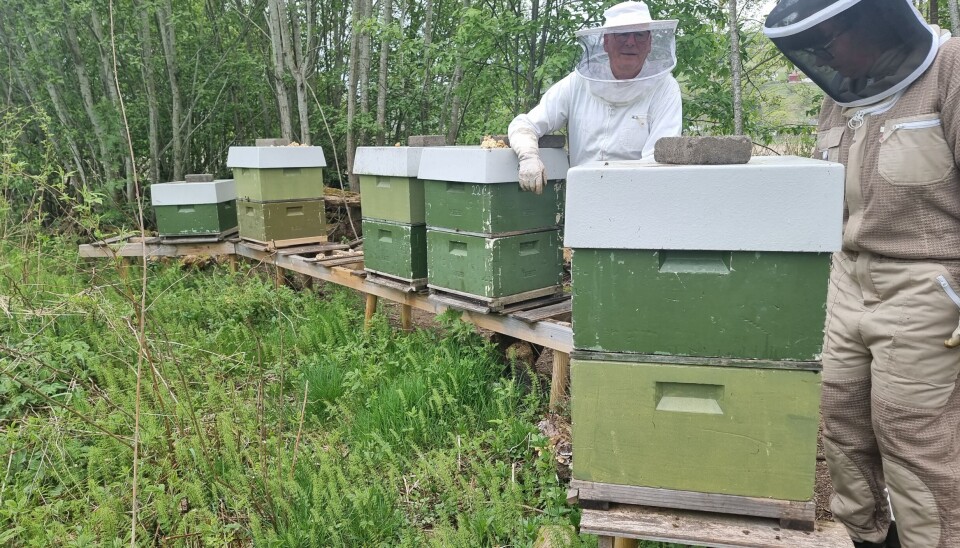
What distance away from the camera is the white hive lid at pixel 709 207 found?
172cm

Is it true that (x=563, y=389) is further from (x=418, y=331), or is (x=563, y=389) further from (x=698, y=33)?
(x=698, y=33)

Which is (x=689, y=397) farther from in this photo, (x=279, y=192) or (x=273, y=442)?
(x=279, y=192)

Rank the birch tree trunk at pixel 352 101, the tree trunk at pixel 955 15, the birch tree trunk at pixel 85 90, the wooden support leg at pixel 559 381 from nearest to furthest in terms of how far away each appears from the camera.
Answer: the wooden support leg at pixel 559 381 < the tree trunk at pixel 955 15 < the birch tree trunk at pixel 85 90 < the birch tree trunk at pixel 352 101

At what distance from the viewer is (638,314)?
190 centimetres

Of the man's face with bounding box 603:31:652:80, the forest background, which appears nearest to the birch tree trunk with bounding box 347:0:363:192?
the forest background

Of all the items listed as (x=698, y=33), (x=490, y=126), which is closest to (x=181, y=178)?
(x=490, y=126)

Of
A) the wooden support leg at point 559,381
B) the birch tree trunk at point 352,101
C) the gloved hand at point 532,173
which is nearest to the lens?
the gloved hand at point 532,173

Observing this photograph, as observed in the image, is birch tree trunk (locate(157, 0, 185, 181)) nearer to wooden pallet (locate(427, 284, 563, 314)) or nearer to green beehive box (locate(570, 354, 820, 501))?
wooden pallet (locate(427, 284, 563, 314))

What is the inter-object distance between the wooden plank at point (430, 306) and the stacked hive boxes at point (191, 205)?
0.39m

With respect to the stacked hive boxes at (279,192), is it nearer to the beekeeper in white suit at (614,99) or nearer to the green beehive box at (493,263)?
the green beehive box at (493,263)

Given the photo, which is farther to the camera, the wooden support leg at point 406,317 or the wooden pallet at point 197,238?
the wooden pallet at point 197,238

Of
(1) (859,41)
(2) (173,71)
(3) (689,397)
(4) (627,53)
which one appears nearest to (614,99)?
(4) (627,53)

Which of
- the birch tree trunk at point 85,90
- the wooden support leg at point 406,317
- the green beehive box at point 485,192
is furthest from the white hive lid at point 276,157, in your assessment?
the birch tree trunk at point 85,90

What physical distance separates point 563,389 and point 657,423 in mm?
1756
